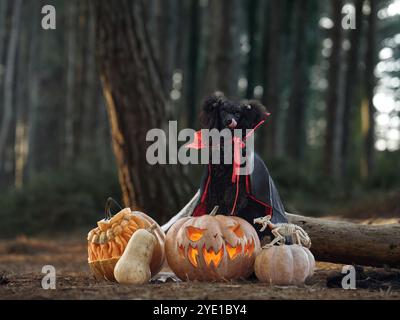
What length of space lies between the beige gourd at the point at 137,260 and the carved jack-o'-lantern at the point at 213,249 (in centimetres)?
28

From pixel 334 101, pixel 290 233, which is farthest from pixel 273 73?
pixel 290 233

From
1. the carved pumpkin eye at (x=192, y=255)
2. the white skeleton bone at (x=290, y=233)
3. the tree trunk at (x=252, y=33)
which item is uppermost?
the tree trunk at (x=252, y=33)

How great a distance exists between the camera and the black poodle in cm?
701

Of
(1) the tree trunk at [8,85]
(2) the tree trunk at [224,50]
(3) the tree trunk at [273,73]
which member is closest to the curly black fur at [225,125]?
(2) the tree trunk at [224,50]

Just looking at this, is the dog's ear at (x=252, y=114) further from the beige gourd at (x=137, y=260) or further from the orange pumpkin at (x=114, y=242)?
the beige gourd at (x=137, y=260)

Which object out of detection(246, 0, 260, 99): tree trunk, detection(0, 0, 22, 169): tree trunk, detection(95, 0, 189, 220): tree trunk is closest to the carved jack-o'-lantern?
detection(95, 0, 189, 220): tree trunk

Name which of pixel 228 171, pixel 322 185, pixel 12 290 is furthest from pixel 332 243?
pixel 322 185

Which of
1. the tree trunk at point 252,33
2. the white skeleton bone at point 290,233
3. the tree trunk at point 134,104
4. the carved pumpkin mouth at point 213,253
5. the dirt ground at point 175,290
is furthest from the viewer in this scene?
the tree trunk at point 252,33

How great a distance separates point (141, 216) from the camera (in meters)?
6.92

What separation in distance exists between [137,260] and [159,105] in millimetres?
4854

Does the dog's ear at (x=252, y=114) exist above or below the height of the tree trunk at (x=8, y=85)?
below

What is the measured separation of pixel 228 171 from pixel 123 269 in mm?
1578

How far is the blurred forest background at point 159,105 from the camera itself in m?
10.7
